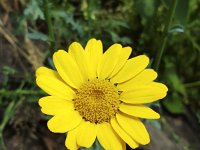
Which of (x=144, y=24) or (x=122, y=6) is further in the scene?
(x=122, y=6)

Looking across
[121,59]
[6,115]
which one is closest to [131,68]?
[121,59]

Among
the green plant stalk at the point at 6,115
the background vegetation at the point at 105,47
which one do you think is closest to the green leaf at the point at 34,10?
the background vegetation at the point at 105,47

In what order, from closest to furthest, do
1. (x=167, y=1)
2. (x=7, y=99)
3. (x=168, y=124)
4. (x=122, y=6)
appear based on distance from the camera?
(x=167, y=1)
(x=7, y=99)
(x=168, y=124)
(x=122, y=6)

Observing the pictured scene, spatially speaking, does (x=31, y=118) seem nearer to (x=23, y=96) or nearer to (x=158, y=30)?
(x=23, y=96)

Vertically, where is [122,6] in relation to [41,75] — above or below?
above

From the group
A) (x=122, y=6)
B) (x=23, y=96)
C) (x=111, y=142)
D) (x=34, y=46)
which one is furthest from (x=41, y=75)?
(x=122, y=6)

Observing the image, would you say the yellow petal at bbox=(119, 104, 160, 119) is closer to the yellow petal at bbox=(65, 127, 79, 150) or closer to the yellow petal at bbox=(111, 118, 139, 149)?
the yellow petal at bbox=(111, 118, 139, 149)

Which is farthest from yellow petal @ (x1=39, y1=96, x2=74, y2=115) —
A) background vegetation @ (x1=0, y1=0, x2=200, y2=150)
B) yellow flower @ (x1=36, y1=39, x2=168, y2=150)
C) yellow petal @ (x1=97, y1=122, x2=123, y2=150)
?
background vegetation @ (x1=0, y1=0, x2=200, y2=150)
